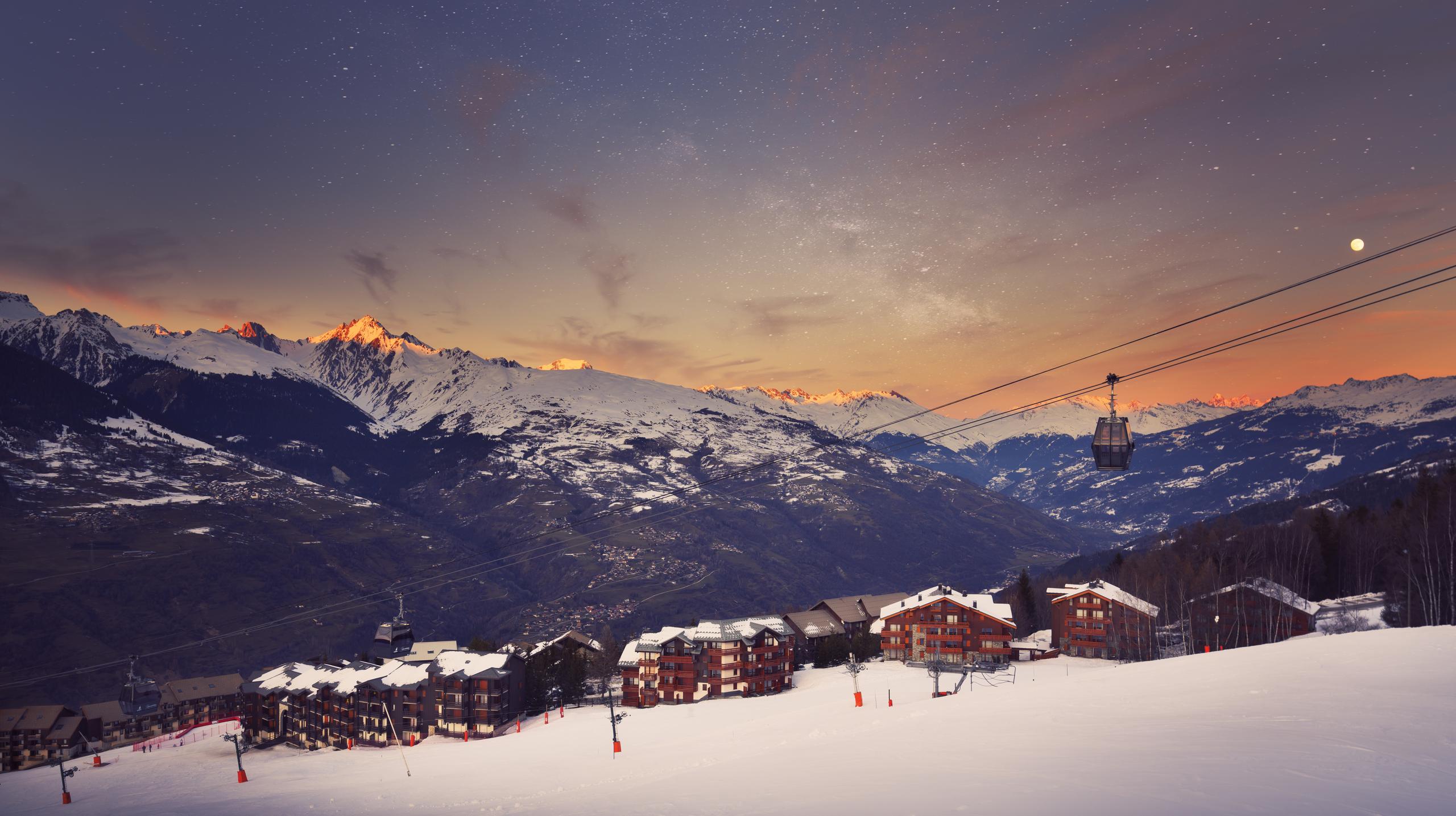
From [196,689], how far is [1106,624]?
15691cm

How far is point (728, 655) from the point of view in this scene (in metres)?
97.7

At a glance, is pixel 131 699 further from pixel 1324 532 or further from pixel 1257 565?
pixel 1324 532

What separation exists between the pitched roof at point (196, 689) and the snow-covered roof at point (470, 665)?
73075mm

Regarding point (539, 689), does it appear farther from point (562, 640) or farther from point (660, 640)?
point (562, 640)

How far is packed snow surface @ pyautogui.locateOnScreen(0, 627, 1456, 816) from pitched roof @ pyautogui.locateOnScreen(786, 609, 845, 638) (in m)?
60.0

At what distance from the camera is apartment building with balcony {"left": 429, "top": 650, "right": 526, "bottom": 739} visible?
9456cm

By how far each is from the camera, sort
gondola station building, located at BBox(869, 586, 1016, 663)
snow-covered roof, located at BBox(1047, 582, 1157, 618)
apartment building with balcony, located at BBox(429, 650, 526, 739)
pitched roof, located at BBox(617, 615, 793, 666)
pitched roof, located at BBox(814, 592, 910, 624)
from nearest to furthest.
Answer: apartment building with balcony, located at BBox(429, 650, 526, 739) → pitched roof, located at BBox(617, 615, 793, 666) → snow-covered roof, located at BBox(1047, 582, 1157, 618) → gondola station building, located at BBox(869, 586, 1016, 663) → pitched roof, located at BBox(814, 592, 910, 624)

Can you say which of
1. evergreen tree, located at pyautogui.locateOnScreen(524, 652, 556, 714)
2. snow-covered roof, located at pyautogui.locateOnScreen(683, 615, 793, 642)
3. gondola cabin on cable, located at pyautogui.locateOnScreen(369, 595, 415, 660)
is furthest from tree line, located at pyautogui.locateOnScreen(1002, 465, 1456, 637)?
gondola cabin on cable, located at pyautogui.locateOnScreen(369, 595, 415, 660)

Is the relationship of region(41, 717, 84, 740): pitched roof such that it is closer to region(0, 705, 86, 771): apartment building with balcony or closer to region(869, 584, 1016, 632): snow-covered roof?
region(0, 705, 86, 771): apartment building with balcony

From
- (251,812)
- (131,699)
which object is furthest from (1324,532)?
(131,699)

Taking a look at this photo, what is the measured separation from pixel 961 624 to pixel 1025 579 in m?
41.5

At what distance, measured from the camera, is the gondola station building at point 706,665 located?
97.7 m

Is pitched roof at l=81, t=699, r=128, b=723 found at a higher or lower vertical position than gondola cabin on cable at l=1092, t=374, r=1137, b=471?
lower

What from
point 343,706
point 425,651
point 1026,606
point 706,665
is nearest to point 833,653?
point 706,665
